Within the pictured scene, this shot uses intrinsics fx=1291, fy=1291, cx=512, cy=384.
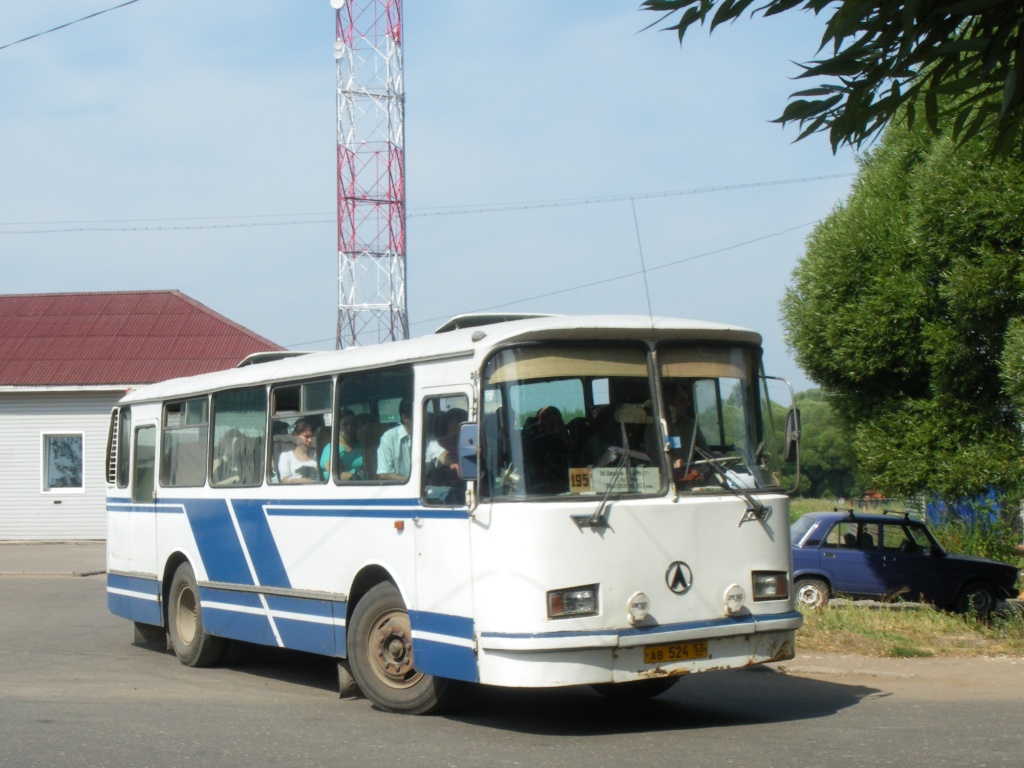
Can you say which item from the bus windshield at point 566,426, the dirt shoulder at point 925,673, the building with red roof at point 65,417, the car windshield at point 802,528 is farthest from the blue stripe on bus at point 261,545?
the building with red roof at point 65,417

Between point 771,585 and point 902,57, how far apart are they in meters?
5.27

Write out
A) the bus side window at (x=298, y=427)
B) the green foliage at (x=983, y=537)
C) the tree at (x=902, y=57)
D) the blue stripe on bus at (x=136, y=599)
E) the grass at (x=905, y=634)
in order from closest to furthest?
1. the tree at (x=902, y=57)
2. the bus side window at (x=298, y=427)
3. the grass at (x=905, y=634)
4. the blue stripe on bus at (x=136, y=599)
5. the green foliage at (x=983, y=537)

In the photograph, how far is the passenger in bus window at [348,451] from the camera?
996 centimetres

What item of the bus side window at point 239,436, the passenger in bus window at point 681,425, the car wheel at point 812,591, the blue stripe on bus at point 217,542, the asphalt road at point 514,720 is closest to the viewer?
the asphalt road at point 514,720

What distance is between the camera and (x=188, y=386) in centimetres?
1306

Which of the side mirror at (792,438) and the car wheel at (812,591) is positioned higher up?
the side mirror at (792,438)

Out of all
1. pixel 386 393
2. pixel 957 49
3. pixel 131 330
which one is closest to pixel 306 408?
pixel 386 393

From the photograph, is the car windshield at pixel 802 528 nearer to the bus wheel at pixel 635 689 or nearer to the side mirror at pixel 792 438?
the bus wheel at pixel 635 689

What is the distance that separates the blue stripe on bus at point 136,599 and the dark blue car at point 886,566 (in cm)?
1000

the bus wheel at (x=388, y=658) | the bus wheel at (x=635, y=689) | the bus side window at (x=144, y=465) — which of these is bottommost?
the bus wheel at (x=635, y=689)

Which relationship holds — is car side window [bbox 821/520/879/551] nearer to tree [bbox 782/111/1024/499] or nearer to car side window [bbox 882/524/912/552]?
car side window [bbox 882/524/912/552]

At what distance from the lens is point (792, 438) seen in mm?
9094

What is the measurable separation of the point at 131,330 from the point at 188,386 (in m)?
22.7

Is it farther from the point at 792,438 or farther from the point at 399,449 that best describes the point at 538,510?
the point at 792,438
